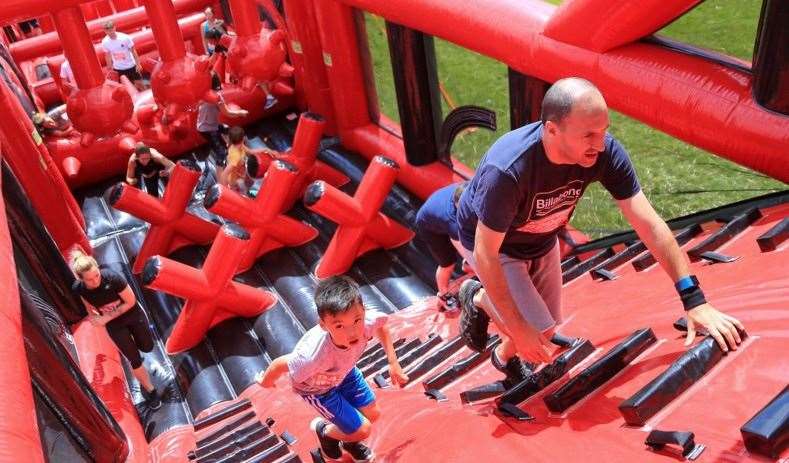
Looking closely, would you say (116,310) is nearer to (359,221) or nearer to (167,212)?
(167,212)

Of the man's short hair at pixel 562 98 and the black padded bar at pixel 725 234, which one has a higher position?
the man's short hair at pixel 562 98

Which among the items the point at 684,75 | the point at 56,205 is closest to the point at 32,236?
the point at 56,205

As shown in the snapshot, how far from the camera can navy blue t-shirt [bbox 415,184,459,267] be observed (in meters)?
3.22

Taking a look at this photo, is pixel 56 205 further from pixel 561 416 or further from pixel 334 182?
pixel 561 416

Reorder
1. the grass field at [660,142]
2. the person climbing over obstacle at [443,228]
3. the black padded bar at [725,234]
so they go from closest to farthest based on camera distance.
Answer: the black padded bar at [725,234] → the person climbing over obstacle at [443,228] → the grass field at [660,142]

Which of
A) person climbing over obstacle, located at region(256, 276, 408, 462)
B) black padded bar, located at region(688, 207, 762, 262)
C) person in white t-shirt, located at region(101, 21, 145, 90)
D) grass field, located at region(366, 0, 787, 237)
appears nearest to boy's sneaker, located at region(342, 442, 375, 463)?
person climbing over obstacle, located at region(256, 276, 408, 462)

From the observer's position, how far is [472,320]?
266 centimetres

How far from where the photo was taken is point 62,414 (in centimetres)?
261

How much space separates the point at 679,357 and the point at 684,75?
1.31 m

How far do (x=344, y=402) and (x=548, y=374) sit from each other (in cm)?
72

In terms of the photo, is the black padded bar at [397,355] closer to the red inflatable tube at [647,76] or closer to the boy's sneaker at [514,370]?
the boy's sneaker at [514,370]

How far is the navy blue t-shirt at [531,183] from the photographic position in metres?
2.01

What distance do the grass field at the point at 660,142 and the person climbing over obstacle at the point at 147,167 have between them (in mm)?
2962

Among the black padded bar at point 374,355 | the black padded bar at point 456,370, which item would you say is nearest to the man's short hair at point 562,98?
the black padded bar at point 456,370
